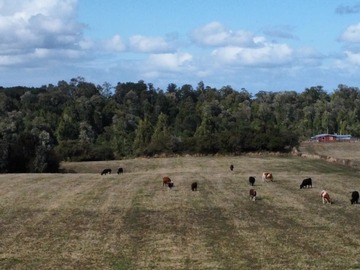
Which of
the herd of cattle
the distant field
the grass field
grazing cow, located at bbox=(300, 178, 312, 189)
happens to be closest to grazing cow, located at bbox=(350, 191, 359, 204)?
the herd of cattle

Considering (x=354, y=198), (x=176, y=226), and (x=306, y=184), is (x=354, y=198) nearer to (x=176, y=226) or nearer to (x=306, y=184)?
(x=306, y=184)

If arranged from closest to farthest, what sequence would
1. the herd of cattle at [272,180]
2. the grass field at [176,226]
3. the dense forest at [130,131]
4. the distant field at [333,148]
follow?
the grass field at [176,226] → the herd of cattle at [272,180] → the dense forest at [130,131] → the distant field at [333,148]

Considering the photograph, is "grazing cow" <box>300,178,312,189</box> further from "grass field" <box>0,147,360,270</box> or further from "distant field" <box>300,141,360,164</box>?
"distant field" <box>300,141,360,164</box>

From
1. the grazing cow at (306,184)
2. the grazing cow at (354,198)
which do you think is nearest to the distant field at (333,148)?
the grazing cow at (306,184)

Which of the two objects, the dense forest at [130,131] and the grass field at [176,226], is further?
the dense forest at [130,131]

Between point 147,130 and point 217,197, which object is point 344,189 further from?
point 147,130

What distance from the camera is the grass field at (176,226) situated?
2195 cm

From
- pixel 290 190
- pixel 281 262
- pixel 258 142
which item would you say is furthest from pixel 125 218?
pixel 258 142

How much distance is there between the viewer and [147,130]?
146000 millimetres

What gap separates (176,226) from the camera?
93.0 feet

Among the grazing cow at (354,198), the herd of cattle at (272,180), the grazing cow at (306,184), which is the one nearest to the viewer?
the grazing cow at (354,198)

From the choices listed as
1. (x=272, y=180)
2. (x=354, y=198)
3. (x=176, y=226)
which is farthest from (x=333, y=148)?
(x=176, y=226)

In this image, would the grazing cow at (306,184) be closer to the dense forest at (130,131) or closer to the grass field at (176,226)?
the grass field at (176,226)

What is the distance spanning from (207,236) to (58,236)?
639 centimetres
